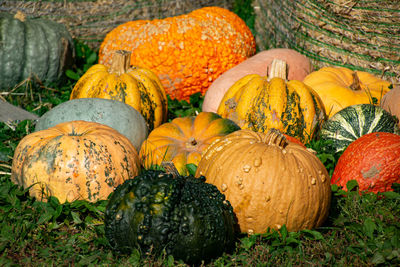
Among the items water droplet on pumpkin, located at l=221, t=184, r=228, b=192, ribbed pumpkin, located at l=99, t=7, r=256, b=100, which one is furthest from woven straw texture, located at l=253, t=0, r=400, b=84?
water droplet on pumpkin, located at l=221, t=184, r=228, b=192

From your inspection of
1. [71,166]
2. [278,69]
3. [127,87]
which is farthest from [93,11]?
[71,166]

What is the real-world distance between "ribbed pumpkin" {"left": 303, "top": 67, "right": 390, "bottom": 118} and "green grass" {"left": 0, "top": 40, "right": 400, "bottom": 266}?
1635 mm

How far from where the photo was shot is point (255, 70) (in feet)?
19.6

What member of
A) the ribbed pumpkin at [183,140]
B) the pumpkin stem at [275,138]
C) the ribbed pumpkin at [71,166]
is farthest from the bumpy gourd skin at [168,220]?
the ribbed pumpkin at [183,140]

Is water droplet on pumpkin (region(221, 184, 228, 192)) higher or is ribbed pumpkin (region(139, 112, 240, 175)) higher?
water droplet on pumpkin (region(221, 184, 228, 192))

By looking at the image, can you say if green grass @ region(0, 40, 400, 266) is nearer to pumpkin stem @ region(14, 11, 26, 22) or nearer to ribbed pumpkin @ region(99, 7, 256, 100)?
ribbed pumpkin @ region(99, 7, 256, 100)

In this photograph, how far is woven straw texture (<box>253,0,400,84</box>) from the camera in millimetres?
5609

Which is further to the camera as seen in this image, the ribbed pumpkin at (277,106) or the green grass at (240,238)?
the ribbed pumpkin at (277,106)

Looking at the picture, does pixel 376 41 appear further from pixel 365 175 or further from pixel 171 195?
pixel 171 195

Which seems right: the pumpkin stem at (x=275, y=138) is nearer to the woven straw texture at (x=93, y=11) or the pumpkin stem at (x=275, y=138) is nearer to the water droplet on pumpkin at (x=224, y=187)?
the water droplet on pumpkin at (x=224, y=187)

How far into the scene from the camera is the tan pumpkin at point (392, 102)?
4.83 meters

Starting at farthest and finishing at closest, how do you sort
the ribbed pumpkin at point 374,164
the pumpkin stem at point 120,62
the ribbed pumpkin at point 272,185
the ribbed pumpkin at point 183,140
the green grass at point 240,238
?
the pumpkin stem at point 120,62 → the ribbed pumpkin at point 183,140 → the ribbed pumpkin at point 374,164 → the ribbed pumpkin at point 272,185 → the green grass at point 240,238

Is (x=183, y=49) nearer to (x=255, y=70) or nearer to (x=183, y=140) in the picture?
(x=255, y=70)

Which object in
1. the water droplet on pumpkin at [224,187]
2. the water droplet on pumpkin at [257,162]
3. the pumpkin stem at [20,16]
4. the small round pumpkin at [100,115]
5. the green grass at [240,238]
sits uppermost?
the pumpkin stem at [20,16]
